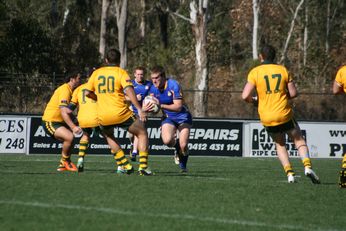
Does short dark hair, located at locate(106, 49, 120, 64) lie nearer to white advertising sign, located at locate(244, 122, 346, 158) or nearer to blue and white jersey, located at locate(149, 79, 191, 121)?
blue and white jersey, located at locate(149, 79, 191, 121)

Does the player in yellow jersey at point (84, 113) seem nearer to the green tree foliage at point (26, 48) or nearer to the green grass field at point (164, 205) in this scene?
the green grass field at point (164, 205)

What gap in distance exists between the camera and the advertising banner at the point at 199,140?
26.7 metres

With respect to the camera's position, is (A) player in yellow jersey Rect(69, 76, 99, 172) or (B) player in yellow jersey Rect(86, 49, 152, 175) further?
(A) player in yellow jersey Rect(69, 76, 99, 172)

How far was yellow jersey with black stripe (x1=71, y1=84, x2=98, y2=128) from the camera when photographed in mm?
16156

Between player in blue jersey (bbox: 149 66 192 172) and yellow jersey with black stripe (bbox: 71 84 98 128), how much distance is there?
113 centimetres

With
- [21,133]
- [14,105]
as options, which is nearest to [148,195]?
[21,133]

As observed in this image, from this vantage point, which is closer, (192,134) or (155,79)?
(155,79)

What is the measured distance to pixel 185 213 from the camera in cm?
891

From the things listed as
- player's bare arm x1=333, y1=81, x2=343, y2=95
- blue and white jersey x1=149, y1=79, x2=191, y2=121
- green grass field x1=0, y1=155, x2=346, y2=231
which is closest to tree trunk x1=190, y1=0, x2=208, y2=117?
blue and white jersey x1=149, y1=79, x2=191, y2=121

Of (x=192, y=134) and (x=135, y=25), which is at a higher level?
(x=135, y=25)

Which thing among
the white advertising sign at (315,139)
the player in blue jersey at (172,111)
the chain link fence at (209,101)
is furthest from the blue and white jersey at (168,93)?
the chain link fence at (209,101)

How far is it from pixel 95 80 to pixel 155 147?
1302 centimetres

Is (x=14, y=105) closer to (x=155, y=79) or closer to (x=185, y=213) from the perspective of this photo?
(x=155, y=79)

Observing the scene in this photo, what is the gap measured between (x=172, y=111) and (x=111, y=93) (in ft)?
8.81
